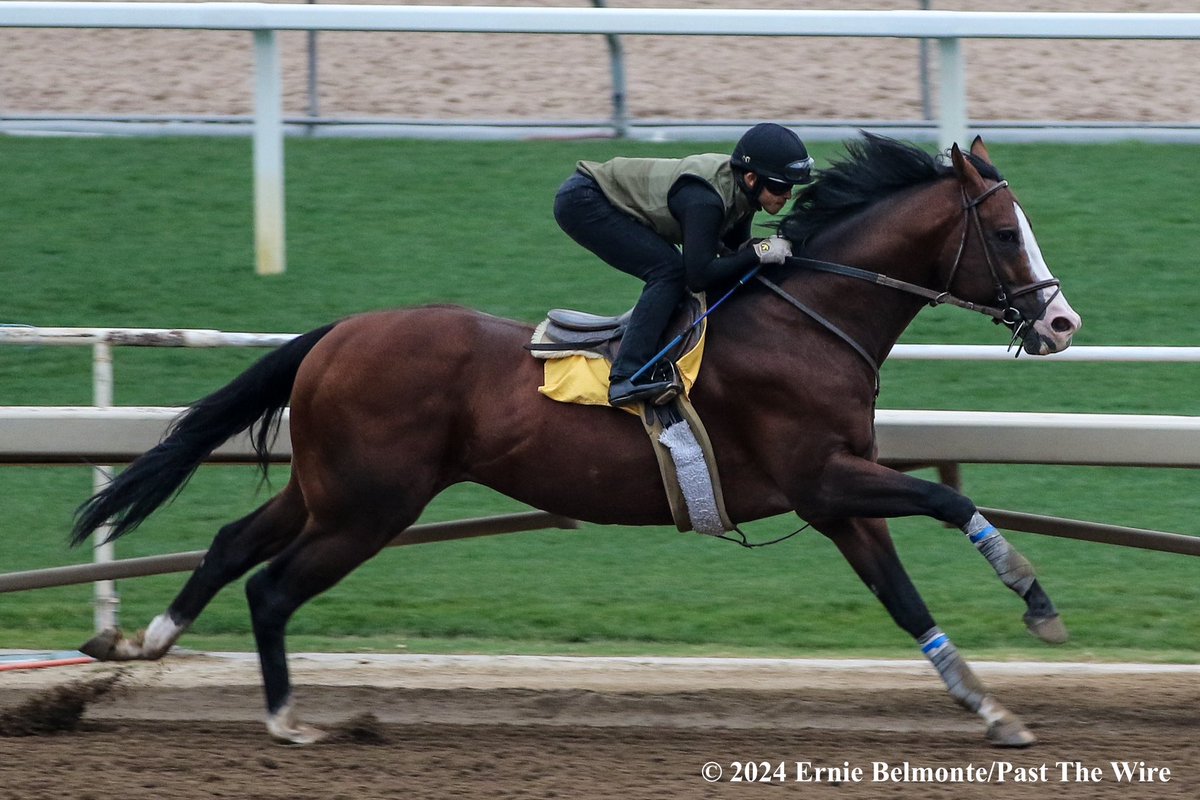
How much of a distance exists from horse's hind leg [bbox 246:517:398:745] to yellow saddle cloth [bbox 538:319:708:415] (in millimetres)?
686

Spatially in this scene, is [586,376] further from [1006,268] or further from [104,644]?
[104,644]

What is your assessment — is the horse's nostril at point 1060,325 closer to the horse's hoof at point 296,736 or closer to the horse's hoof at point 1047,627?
the horse's hoof at point 1047,627

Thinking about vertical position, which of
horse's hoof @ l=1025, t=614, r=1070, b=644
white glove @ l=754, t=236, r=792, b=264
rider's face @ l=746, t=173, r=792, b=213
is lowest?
horse's hoof @ l=1025, t=614, r=1070, b=644

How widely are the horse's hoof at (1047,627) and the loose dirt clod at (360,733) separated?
1.99 m

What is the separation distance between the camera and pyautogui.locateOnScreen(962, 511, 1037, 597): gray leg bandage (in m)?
4.79

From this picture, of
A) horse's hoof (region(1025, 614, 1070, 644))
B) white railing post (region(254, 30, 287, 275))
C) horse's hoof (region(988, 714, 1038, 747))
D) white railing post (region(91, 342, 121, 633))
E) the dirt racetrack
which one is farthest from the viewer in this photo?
white railing post (region(254, 30, 287, 275))

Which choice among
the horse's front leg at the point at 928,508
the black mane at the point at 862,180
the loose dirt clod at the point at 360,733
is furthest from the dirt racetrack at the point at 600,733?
the black mane at the point at 862,180

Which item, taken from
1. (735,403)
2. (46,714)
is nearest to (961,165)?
(735,403)

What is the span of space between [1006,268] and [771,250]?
721 millimetres

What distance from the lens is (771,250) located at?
16.7ft

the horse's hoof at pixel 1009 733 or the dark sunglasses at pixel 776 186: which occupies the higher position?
the dark sunglasses at pixel 776 186

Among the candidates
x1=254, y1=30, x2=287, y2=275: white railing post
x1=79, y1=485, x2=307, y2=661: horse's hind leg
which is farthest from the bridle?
x1=254, y1=30, x2=287, y2=275: white railing post

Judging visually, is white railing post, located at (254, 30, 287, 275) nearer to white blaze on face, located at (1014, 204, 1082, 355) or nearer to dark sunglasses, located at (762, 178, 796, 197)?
dark sunglasses, located at (762, 178, 796, 197)

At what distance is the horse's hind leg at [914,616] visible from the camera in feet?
16.0
